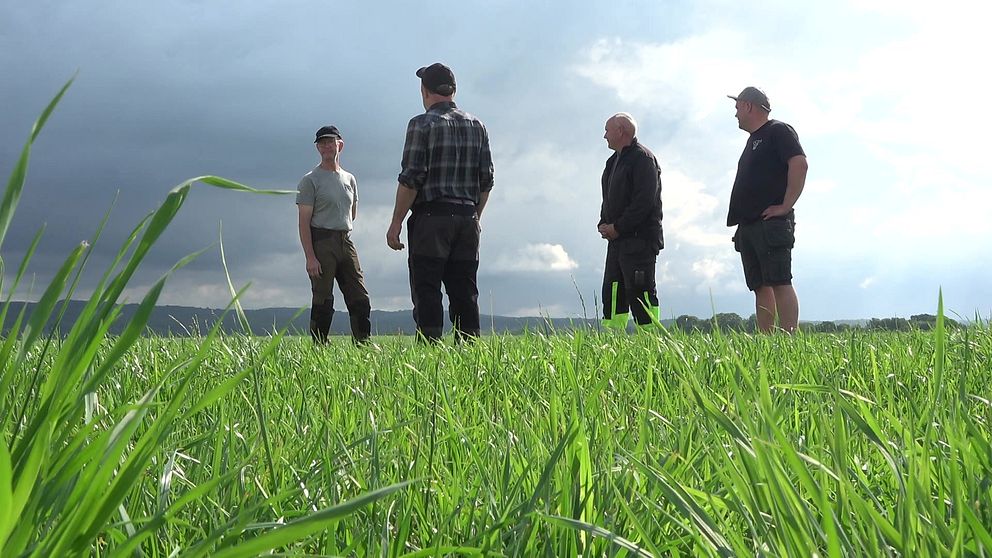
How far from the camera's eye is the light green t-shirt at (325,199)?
7.68m

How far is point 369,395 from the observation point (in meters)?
2.31

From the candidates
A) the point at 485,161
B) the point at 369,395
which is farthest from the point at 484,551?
the point at 485,161

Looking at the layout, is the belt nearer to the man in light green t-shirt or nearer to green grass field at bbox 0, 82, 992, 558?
the man in light green t-shirt

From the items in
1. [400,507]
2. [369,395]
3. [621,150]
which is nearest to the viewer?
[400,507]

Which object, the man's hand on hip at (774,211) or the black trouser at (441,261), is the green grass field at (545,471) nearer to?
the black trouser at (441,261)

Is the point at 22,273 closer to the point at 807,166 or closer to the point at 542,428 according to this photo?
the point at 542,428

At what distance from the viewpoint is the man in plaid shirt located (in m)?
5.77

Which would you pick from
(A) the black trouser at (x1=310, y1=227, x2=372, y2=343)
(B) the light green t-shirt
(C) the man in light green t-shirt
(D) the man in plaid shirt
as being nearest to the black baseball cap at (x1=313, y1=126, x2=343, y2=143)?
(C) the man in light green t-shirt

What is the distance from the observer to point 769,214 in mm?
6500

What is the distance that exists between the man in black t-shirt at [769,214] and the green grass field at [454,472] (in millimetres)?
4198

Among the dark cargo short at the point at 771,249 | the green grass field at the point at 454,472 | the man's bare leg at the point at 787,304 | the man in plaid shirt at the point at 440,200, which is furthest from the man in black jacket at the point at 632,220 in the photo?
the green grass field at the point at 454,472

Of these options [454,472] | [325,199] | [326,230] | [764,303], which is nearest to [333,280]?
[326,230]

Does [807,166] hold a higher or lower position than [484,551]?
higher

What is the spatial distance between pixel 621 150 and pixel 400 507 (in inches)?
270
